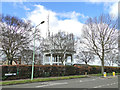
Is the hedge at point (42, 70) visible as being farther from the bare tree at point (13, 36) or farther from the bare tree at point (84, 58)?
the bare tree at point (84, 58)

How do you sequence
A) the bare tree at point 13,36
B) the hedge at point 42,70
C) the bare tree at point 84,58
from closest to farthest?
the hedge at point 42,70 < the bare tree at point 13,36 < the bare tree at point 84,58

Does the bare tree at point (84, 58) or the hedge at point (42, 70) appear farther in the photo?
the bare tree at point (84, 58)

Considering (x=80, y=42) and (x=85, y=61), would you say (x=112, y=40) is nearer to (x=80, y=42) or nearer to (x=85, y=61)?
(x=80, y=42)

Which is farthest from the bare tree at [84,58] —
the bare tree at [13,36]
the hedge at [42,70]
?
the bare tree at [13,36]

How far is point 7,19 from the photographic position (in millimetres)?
27672

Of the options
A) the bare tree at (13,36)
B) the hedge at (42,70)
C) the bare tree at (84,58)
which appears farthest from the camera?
the bare tree at (84,58)

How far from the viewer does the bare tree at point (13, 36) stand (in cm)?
2745

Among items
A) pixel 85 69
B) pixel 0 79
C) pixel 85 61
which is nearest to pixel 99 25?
pixel 85 69

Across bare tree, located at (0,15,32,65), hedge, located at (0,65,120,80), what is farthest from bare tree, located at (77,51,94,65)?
bare tree, located at (0,15,32,65)

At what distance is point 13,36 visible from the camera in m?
27.9

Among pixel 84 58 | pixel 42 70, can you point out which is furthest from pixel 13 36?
pixel 84 58

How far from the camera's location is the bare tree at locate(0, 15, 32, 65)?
27453 millimetres

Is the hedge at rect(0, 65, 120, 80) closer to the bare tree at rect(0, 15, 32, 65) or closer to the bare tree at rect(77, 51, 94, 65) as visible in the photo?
the bare tree at rect(0, 15, 32, 65)

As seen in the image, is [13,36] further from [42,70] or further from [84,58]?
[84,58]
